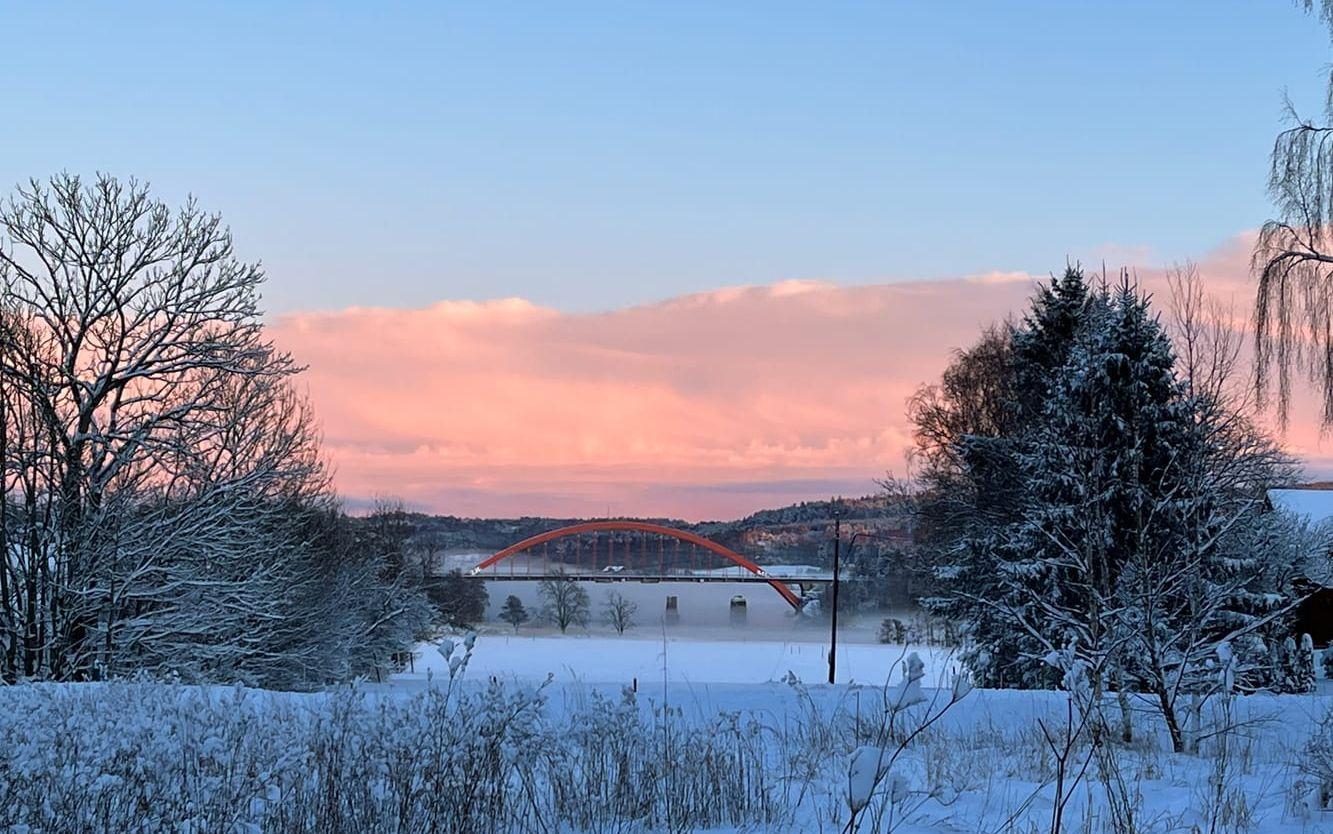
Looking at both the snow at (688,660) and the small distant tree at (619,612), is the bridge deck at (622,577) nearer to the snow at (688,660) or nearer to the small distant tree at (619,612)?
the small distant tree at (619,612)

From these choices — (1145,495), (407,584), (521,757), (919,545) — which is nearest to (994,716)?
(521,757)

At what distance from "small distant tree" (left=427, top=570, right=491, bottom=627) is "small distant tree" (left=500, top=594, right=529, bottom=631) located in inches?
477

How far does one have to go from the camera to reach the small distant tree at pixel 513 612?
268 ft

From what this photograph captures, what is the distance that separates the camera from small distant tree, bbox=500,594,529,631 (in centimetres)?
8156

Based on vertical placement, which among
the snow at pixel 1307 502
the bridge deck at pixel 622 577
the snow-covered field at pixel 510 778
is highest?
the snow at pixel 1307 502

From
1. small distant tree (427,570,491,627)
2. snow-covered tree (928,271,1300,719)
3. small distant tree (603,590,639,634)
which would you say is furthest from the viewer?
small distant tree (603,590,639,634)

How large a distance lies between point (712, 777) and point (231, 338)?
63.8ft

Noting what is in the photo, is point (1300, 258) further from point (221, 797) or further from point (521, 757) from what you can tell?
point (221, 797)

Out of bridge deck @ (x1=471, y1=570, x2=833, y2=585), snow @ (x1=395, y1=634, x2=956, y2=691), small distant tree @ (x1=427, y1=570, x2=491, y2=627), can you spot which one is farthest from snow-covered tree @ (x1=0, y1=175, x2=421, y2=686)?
bridge deck @ (x1=471, y1=570, x2=833, y2=585)

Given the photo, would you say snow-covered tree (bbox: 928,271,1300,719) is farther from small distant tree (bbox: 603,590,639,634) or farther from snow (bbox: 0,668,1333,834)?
small distant tree (bbox: 603,590,639,634)

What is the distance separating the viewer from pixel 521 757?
17.8ft

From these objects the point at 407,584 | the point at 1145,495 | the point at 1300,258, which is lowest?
the point at 407,584

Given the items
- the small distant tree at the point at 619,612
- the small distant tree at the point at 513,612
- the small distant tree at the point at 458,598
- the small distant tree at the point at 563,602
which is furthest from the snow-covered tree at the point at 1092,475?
the small distant tree at the point at 563,602

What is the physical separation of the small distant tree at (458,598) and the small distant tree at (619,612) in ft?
48.8
